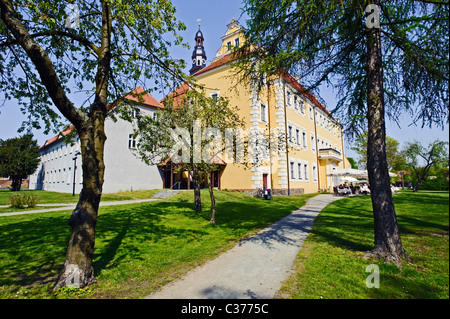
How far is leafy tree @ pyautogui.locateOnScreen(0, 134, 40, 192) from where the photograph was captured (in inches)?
1305

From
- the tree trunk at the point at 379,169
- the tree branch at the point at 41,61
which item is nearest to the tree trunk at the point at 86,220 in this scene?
the tree branch at the point at 41,61

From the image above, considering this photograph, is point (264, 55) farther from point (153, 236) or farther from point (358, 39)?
point (153, 236)

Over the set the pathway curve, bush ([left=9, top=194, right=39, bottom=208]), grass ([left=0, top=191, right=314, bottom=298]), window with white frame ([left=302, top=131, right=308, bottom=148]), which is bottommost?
grass ([left=0, top=191, right=314, bottom=298])

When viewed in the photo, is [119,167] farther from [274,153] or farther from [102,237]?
[102,237]

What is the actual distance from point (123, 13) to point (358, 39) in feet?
16.5

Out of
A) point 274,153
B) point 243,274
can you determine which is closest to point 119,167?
point 274,153

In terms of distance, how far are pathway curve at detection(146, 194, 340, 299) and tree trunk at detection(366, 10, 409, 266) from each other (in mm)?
1776

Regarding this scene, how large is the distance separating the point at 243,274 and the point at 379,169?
3324mm

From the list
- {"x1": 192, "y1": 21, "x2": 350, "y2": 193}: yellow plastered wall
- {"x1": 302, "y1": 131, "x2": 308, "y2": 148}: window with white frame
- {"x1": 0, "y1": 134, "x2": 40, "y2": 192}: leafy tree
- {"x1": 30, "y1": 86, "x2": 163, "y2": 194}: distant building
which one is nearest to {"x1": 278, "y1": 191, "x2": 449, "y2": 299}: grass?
{"x1": 192, "y1": 21, "x2": 350, "y2": 193}: yellow plastered wall

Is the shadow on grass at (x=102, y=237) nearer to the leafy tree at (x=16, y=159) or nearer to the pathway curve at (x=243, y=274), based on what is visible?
the pathway curve at (x=243, y=274)

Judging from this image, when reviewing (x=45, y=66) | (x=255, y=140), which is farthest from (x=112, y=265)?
(x=255, y=140)

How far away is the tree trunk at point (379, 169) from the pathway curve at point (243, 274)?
1776 millimetres

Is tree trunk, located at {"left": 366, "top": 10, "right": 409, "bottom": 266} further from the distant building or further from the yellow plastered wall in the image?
the distant building
